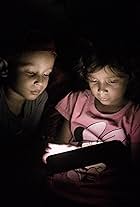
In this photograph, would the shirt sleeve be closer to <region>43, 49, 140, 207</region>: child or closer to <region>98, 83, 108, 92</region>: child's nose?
<region>43, 49, 140, 207</region>: child

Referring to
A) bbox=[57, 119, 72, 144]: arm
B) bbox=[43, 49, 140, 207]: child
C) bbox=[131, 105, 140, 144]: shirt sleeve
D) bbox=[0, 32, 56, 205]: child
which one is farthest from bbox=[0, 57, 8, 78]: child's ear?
bbox=[131, 105, 140, 144]: shirt sleeve

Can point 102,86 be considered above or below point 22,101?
above

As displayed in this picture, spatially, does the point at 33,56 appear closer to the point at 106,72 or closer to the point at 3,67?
the point at 3,67

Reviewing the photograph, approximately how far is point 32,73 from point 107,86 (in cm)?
58

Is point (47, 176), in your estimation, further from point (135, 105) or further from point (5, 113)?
point (135, 105)

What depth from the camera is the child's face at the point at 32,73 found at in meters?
2.81

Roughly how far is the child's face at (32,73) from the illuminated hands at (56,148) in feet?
1.42

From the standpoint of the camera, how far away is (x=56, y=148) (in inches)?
116

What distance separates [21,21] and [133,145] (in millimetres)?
1295

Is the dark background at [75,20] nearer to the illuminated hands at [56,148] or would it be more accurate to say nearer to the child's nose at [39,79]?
the child's nose at [39,79]

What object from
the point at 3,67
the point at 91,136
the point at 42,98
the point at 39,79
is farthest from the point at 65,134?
the point at 3,67

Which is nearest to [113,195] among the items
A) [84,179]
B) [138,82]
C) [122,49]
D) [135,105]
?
[84,179]

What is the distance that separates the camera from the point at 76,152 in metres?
2.89

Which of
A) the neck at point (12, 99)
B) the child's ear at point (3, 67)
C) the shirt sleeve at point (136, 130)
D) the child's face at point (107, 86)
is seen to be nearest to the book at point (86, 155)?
the shirt sleeve at point (136, 130)
